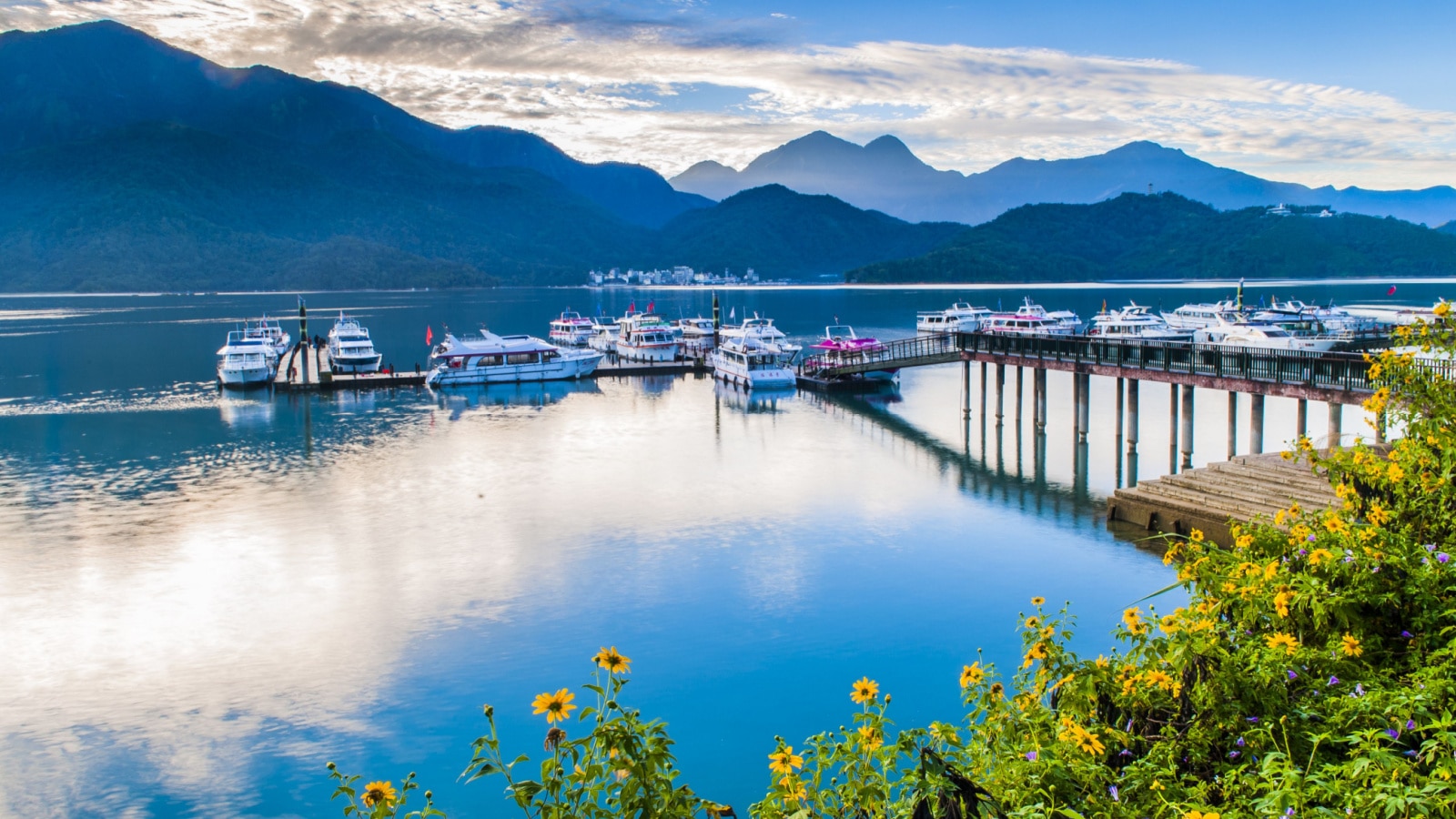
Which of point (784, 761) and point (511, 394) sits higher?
point (784, 761)

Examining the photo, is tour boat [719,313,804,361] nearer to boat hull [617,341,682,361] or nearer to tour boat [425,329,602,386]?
boat hull [617,341,682,361]

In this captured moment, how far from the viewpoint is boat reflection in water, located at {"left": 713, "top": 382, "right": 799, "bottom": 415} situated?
169 ft

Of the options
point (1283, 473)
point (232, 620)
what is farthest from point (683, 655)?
point (1283, 473)

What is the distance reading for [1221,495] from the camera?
23.0 metres

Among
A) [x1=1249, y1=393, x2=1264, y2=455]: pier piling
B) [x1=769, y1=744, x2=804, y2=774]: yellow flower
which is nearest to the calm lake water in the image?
[x1=1249, y1=393, x2=1264, y2=455]: pier piling

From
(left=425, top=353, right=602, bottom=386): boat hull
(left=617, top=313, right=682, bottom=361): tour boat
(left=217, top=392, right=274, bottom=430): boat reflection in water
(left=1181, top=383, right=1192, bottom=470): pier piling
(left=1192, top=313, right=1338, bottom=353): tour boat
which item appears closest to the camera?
(left=1181, top=383, right=1192, bottom=470): pier piling

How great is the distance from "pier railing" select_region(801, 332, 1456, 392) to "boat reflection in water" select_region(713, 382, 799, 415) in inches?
257

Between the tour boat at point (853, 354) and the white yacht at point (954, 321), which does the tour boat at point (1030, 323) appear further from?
the tour boat at point (853, 354)

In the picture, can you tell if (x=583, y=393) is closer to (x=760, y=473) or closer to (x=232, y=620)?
(x=760, y=473)

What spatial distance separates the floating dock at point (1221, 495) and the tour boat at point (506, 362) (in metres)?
43.0

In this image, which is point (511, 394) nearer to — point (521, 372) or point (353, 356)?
point (521, 372)

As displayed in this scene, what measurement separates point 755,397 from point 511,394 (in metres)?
14.2

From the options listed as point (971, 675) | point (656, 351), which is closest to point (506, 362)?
point (656, 351)

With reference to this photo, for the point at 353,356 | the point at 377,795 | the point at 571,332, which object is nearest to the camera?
the point at 377,795
